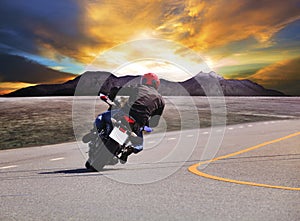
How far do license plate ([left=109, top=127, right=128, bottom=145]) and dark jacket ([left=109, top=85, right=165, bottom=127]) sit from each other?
404 mm

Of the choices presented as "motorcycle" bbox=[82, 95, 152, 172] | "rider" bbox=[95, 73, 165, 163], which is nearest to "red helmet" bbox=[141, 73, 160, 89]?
"rider" bbox=[95, 73, 165, 163]

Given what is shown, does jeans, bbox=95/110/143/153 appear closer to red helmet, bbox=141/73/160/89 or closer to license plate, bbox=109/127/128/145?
license plate, bbox=109/127/128/145

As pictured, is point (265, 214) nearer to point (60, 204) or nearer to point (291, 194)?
point (291, 194)

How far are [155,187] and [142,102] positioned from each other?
178 centimetres

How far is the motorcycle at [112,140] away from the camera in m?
8.79

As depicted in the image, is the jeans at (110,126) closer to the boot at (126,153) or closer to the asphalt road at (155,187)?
the boot at (126,153)

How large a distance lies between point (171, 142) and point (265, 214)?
10.7 meters

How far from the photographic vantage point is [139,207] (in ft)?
20.6

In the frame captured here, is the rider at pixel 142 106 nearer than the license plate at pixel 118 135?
No

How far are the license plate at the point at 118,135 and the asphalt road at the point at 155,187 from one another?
708 millimetres

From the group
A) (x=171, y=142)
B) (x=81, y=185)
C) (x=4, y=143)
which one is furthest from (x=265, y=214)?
(x=4, y=143)

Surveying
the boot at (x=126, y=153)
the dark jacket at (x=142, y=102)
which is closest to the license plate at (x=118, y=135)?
the dark jacket at (x=142, y=102)

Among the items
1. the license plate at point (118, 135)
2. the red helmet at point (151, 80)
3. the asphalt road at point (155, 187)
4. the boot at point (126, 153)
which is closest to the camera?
the asphalt road at point (155, 187)

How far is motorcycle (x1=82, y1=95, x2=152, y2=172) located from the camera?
879 centimetres
